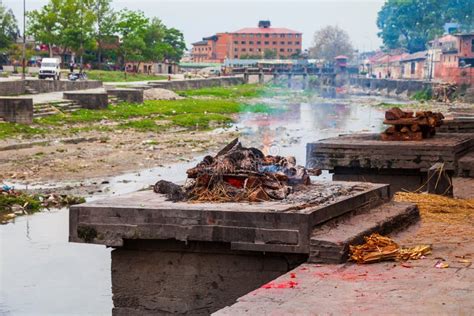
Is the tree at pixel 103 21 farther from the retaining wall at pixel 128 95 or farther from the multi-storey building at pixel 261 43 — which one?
the multi-storey building at pixel 261 43

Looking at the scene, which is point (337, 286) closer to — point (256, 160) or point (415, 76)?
point (256, 160)

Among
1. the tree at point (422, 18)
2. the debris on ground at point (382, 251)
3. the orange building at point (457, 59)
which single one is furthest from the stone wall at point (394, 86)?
the debris on ground at point (382, 251)

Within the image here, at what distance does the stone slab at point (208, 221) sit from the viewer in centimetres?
857

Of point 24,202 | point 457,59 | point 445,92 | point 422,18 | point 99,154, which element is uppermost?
point 422,18

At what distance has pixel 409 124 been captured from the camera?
16.3 m

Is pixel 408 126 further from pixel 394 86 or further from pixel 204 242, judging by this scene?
pixel 394 86

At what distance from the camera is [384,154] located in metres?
14.7

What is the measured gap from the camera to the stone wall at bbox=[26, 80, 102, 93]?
1937 inches

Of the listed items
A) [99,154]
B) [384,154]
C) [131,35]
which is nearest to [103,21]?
[131,35]

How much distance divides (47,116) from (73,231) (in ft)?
98.8

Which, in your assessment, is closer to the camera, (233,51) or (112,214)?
(112,214)

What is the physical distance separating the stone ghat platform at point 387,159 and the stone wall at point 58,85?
35.1m

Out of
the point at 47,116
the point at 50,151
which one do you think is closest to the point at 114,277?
the point at 50,151

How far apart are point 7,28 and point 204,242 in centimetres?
9339
